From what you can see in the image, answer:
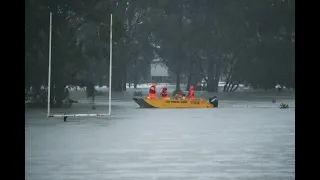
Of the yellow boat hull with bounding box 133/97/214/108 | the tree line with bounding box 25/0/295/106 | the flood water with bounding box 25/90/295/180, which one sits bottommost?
the flood water with bounding box 25/90/295/180

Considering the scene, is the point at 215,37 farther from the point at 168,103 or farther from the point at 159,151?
the point at 159,151

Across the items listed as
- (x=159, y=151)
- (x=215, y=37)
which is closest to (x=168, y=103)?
(x=159, y=151)

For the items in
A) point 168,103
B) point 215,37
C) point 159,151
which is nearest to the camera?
point 159,151

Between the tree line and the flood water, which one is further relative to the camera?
the tree line

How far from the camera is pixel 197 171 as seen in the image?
15484mm

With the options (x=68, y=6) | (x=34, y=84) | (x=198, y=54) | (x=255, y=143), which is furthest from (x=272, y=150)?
(x=198, y=54)

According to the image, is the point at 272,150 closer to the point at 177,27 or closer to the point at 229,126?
the point at 229,126

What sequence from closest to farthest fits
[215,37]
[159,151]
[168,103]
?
[159,151], [168,103], [215,37]

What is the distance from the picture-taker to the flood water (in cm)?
1516

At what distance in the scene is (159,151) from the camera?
1986 centimetres

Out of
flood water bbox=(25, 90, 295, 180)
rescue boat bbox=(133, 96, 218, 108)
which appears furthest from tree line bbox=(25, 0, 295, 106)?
flood water bbox=(25, 90, 295, 180)

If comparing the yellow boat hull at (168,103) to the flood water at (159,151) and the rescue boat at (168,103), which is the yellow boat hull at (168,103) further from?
the flood water at (159,151)

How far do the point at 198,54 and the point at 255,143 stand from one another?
76.8m

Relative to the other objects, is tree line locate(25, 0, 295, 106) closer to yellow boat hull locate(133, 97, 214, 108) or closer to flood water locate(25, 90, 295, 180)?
yellow boat hull locate(133, 97, 214, 108)
